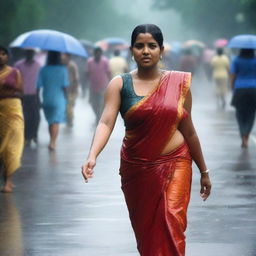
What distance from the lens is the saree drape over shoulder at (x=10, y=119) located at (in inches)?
513

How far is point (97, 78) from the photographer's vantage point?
84.7 ft

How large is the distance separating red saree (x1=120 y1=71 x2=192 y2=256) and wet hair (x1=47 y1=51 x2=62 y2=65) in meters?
12.0

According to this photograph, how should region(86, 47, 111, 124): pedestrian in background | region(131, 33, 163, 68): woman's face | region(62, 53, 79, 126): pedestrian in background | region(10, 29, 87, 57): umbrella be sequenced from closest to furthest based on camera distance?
region(131, 33, 163, 68): woman's face < region(10, 29, 87, 57): umbrella < region(62, 53, 79, 126): pedestrian in background < region(86, 47, 111, 124): pedestrian in background

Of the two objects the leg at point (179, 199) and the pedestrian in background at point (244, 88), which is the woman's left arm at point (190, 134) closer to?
the leg at point (179, 199)

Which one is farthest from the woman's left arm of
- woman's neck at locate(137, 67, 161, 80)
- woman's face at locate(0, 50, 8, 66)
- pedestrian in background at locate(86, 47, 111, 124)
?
pedestrian in background at locate(86, 47, 111, 124)

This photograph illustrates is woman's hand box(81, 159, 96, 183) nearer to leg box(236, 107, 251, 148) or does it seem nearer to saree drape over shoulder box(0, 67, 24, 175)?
saree drape over shoulder box(0, 67, 24, 175)

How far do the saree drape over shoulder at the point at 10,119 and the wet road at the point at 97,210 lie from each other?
0.41 m

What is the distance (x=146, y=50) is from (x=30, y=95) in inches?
521

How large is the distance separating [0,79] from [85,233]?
12.3 feet

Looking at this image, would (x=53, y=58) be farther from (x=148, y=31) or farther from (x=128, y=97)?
(x=148, y=31)

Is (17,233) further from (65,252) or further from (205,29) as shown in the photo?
(205,29)

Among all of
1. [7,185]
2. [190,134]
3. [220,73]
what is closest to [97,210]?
[7,185]

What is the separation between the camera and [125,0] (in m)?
164

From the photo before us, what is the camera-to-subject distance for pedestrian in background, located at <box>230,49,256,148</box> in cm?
1866
